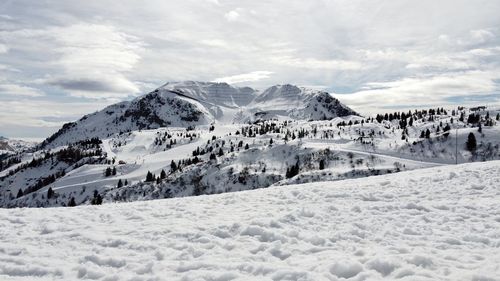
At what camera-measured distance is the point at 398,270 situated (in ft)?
32.6

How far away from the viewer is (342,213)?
1708 cm

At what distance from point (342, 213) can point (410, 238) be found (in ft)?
13.1

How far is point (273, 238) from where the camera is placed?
13602 mm

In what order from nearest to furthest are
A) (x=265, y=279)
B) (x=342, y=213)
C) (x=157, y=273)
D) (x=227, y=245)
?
1. (x=265, y=279)
2. (x=157, y=273)
3. (x=227, y=245)
4. (x=342, y=213)

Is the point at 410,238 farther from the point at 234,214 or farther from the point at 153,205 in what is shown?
the point at 153,205

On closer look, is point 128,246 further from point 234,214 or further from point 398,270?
point 398,270

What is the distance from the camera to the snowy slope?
10.4 metres

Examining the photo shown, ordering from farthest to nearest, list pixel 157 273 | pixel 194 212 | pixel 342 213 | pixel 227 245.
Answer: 1. pixel 194 212
2. pixel 342 213
3. pixel 227 245
4. pixel 157 273

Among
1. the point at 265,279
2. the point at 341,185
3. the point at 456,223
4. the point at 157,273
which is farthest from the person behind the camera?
the point at 341,185

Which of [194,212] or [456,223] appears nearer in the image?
[456,223]

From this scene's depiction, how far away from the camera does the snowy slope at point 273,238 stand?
10398 millimetres

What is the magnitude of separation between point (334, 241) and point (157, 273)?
6.26 m

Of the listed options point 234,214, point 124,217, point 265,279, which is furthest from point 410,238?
point 124,217

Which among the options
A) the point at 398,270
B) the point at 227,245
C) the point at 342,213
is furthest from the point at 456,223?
the point at 227,245
